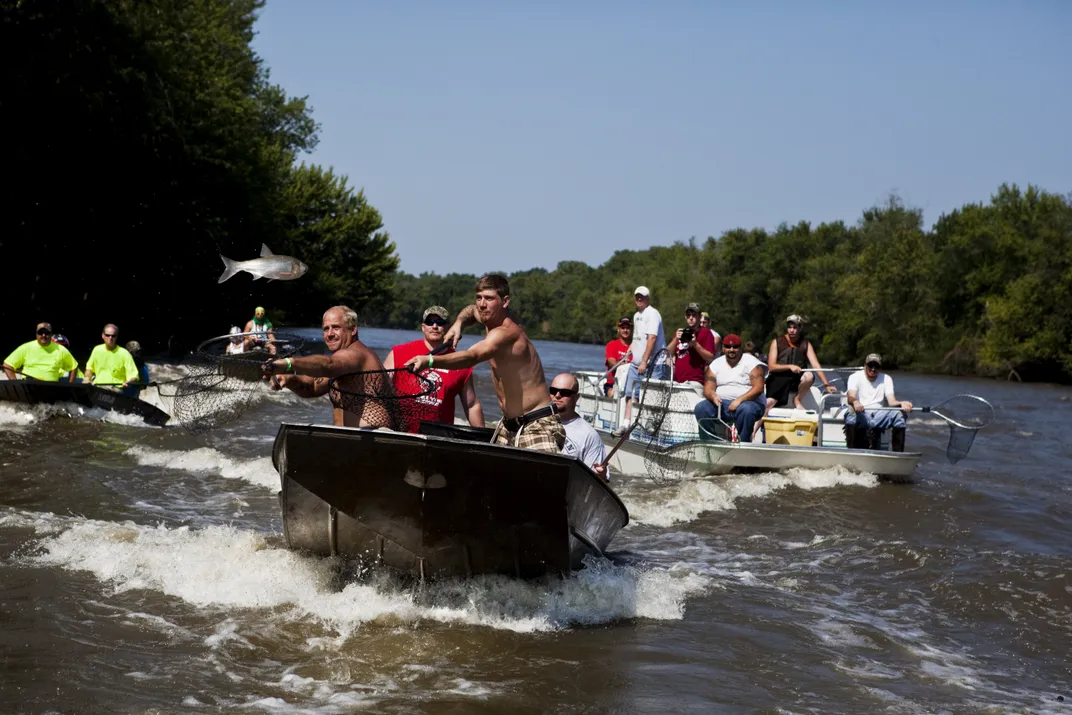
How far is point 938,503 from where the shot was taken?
48.9 feet

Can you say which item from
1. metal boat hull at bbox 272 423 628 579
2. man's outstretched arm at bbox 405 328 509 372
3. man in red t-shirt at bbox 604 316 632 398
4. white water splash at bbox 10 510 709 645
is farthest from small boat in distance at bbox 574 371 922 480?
man's outstretched arm at bbox 405 328 509 372

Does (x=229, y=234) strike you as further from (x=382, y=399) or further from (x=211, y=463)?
(x=382, y=399)

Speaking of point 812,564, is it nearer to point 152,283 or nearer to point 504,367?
point 504,367

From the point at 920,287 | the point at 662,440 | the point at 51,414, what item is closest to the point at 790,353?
the point at 662,440

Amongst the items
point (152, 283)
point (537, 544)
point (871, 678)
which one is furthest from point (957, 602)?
point (152, 283)

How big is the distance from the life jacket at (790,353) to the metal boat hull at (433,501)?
8102mm

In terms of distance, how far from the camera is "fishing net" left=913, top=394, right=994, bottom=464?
53.1ft

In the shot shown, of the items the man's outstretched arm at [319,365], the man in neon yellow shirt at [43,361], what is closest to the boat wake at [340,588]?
the man's outstretched arm at [319,365]

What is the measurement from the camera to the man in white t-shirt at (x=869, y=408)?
15516 mm

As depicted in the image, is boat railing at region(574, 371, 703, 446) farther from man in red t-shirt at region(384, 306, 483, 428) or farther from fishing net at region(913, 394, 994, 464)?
man in red t-shirt at region(384, 306, 483, 428)

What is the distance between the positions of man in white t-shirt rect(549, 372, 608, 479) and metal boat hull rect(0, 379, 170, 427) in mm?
12071

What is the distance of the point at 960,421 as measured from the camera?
16.6 metres

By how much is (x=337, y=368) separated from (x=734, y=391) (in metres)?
8.45

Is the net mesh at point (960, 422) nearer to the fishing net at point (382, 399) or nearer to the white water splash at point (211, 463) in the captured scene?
the white water splash at point (211, 463)
